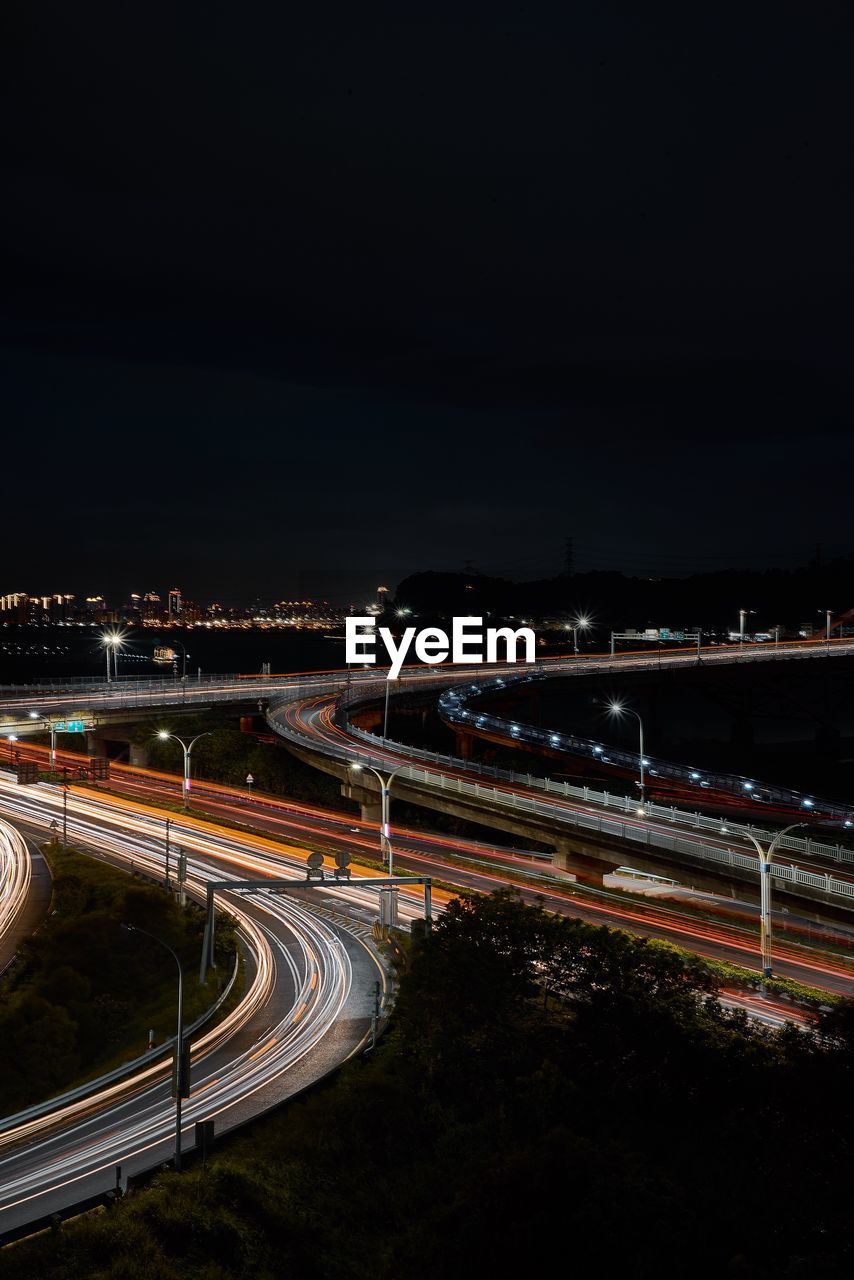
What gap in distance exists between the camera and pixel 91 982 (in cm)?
4269

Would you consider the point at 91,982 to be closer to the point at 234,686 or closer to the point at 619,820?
the point at 619,820

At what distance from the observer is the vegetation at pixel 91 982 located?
3525 cm

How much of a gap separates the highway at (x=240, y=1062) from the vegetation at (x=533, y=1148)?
1.98 meters

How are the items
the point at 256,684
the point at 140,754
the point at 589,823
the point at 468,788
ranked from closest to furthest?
the point at 589,823 → the point at 468,788 → the point at 140,754 → the point at 256,684

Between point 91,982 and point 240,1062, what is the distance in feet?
51.3

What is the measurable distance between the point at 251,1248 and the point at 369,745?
51.0 m

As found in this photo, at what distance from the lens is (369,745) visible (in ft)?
235

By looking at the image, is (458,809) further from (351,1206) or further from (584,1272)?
(584,1272)

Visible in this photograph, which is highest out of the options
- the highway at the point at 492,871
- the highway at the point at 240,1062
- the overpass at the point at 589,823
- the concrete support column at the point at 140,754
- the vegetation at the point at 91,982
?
the overpass at the point at 589,823

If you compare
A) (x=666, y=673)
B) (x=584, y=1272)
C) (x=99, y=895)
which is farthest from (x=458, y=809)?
(x=666, y=673)

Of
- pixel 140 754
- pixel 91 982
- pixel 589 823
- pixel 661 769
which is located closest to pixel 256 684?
pixel 140 754

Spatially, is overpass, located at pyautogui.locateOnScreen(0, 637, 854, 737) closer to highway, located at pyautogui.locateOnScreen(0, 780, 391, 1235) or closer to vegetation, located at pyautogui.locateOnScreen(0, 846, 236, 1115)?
vegetation, located at pyautogui.locateOnScreen(0, 846, 236, 1115)

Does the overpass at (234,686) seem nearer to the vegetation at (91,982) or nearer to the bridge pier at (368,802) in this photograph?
the bridge pier at (368,802)

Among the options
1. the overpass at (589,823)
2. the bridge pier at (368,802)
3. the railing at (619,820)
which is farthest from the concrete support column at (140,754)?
the bridge pier at (368,802)
